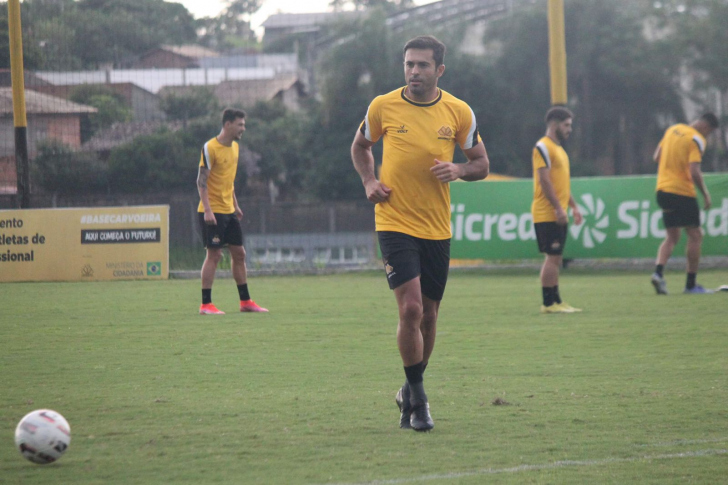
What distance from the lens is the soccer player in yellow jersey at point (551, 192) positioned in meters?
10.4

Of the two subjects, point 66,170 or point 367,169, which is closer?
point 367,169

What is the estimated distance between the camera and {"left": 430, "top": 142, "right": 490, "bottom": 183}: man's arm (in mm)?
5211

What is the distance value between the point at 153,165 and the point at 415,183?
53.4ft

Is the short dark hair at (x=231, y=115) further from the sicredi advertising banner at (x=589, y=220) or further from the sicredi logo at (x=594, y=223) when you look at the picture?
the sicredi advertising banner at (x=589, y=220)

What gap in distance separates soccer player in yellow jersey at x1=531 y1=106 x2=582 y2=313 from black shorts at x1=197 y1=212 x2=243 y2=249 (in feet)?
10.9

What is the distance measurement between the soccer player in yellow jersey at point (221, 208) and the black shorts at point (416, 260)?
571 cm

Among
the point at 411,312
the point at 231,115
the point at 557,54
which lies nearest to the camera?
the point at 411,312

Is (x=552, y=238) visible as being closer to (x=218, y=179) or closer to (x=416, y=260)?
(x=218, y=179)

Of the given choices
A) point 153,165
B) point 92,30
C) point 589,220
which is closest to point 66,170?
point 153,165

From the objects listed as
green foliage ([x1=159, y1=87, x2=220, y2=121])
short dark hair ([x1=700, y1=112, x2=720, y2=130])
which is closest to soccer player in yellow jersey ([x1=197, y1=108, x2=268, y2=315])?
short dark hair ([x1=700, y1=112, x2=720, y2=130])

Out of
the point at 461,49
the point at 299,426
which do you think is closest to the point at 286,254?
the point at 299,426

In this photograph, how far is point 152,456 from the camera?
4.34 m

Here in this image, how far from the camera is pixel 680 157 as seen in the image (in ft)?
42.1

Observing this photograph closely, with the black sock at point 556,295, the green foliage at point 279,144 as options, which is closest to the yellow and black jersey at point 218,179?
the black sock at point 556,295
